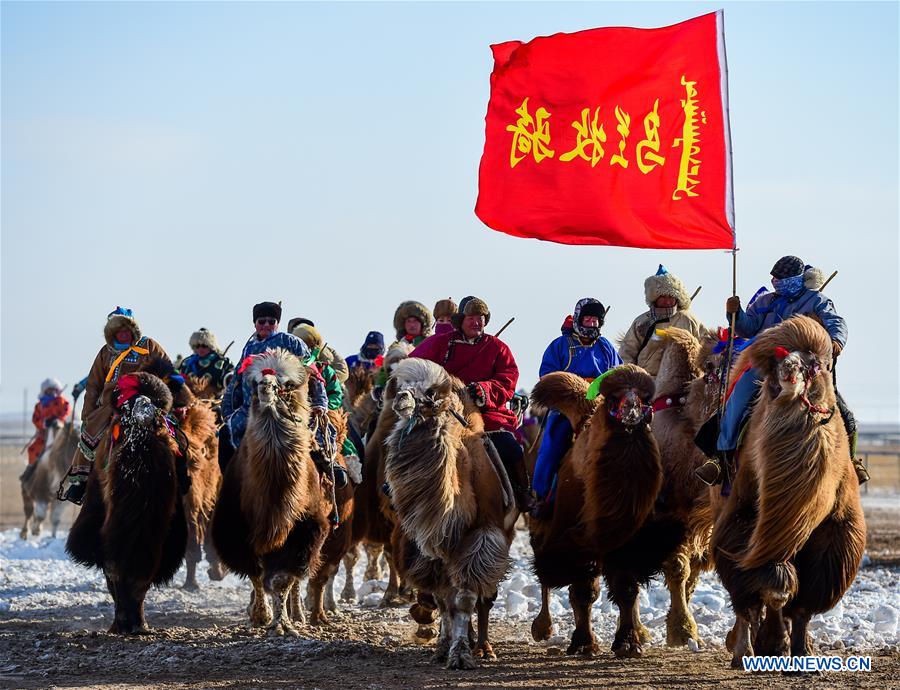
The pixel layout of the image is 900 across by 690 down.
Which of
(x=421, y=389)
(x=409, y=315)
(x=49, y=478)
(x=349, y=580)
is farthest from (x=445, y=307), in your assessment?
(x=49, y=478)

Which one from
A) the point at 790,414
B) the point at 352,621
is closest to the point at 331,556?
the point at 352,621

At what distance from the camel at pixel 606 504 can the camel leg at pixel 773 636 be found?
1.24 meters

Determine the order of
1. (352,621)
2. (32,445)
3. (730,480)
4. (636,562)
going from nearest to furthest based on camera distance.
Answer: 1. (730,480)
2. (636,562)
3. (352,621)
4. (32,445)

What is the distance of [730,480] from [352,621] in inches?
165

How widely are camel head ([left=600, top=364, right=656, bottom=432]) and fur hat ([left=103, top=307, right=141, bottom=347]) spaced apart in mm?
4454

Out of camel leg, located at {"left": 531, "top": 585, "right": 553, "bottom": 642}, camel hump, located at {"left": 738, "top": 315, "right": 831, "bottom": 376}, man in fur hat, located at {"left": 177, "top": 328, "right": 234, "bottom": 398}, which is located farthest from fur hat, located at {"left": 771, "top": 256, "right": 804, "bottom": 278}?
man in fur hat, located at {"left": 177, "top": 328, "right": 234, "bottom": 398}

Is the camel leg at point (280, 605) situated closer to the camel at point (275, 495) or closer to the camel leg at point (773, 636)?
the camel at point (275, 495)

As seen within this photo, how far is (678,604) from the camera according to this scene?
1097 cm

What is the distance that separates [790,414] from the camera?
8.83 metres

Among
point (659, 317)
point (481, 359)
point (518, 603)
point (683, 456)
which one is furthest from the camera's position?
point (518, 603)

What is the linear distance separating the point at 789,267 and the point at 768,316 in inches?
16.3

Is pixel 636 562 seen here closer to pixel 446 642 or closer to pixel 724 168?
pixel 446 642

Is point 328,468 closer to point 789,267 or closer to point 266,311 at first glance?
point 266,311

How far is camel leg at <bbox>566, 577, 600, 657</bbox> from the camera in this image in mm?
10500
